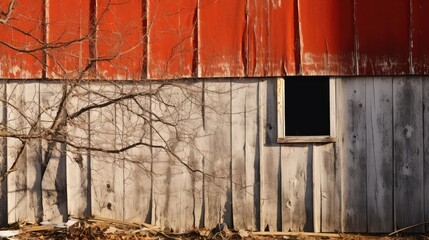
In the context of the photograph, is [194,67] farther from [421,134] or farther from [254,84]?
[421,134]

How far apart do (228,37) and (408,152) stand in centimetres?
283

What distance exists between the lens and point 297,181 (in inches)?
383

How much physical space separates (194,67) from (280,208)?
219cm

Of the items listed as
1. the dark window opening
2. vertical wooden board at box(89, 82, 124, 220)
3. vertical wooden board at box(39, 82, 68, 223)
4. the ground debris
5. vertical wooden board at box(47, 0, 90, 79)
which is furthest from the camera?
the dark window opening

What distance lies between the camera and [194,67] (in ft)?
31.9

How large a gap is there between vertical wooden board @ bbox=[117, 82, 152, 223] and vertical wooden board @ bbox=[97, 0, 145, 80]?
0.71 feet

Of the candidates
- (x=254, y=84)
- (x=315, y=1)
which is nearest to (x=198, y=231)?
(x=254, y=84)

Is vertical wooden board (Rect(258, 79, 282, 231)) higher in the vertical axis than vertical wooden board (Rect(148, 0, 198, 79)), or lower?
lower

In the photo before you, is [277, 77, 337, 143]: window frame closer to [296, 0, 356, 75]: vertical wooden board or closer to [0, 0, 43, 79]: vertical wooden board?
[296, 0, 356, 75]: vertical wooden board

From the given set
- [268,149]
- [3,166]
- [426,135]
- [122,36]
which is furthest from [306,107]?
[3,166]

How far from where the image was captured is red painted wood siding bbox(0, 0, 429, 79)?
965 cm

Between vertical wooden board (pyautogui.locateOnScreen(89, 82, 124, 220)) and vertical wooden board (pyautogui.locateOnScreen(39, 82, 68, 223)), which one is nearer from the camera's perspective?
vertical wooden board (pyautogui.locateOnScreen(89, 82, 124, 220))

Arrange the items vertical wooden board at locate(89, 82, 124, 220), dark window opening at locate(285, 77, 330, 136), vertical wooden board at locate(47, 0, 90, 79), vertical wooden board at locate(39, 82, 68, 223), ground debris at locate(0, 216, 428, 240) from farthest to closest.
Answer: dark window opening at locate(285, 77, 330, 136)
vertical wooden board at locate(39, 82, 68, 223)
vertical wooden board at locate(89, 82, 124, 220)
vertical wooden board at locate(47, 0, 90, 79)
ground debris at locate(0, 216, 428, 240)

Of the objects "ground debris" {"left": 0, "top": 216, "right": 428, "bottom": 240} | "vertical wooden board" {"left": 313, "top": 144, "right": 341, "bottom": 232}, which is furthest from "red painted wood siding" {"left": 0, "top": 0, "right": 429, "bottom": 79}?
"ground debris" {"left": 0, "top": 216, "right": 428, "bottom": 240}
